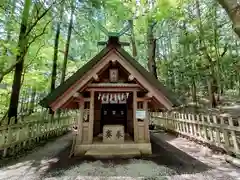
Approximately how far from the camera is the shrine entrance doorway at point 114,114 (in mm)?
9938

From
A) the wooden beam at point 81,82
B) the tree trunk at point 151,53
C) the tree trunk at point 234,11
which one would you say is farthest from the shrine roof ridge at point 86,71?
the tree trunk at point 151,53

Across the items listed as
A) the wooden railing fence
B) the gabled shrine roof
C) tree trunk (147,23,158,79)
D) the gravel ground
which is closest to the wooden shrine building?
the gabled shrine roof

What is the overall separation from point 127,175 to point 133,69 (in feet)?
13.1

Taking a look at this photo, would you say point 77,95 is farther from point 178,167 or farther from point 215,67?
point 215,67

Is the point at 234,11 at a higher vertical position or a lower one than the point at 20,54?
lower

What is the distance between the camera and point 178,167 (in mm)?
5285

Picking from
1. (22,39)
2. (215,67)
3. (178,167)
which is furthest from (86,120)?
(215,67)

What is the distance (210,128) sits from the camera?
706 centimetres

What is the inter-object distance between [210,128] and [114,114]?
5.15 m

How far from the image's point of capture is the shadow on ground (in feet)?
16.6

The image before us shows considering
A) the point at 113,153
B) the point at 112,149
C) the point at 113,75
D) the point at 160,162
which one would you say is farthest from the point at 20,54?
the point at 160,162

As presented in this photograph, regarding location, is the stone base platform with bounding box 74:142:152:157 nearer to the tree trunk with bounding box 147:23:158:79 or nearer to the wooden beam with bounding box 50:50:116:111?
the wooden beam with bounding box 50:50:116:111

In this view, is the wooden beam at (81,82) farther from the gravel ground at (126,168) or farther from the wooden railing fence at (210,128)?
the wooden railing fence at (210,128)

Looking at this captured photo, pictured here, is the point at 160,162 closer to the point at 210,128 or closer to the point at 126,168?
the point at 126,168
